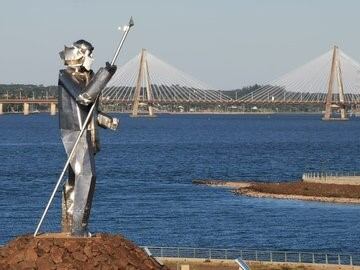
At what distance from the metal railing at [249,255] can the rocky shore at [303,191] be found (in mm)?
27263

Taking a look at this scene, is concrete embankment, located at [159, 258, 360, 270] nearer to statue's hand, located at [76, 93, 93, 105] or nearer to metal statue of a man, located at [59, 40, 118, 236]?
metal statue of a man, located at [59, 40, 118, 236]

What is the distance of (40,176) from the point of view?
93.6 metres

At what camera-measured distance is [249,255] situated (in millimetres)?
41344

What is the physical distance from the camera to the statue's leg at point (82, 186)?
2169cm

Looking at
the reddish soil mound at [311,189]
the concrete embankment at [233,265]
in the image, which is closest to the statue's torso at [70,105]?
the concrete embankment at [233,265]

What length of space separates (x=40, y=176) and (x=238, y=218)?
34.7 meters

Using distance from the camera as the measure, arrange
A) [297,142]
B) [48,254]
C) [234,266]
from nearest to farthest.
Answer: [48,254] → [234,266] → [297,142]

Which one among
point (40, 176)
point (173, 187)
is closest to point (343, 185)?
point (173, 187)

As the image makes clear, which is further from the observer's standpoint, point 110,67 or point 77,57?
point 77,57

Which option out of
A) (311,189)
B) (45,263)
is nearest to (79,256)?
(45,263)

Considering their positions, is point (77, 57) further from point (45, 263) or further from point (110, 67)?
point (45, 263)

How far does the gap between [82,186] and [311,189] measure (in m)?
55.5

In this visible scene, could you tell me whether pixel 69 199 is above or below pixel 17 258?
above

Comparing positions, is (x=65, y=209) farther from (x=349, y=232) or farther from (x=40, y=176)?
(x=40, y=176)
